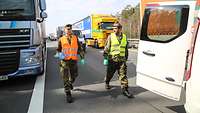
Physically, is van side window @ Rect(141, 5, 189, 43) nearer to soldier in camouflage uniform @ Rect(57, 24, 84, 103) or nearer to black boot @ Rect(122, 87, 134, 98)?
black boot @ Rect(122, 87, 134, 98)

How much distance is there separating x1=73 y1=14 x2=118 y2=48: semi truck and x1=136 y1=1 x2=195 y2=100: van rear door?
21.9 metres

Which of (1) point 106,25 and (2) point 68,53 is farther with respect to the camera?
(1) point 106,25

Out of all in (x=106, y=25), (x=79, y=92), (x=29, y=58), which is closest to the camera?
(x=79, y=92)

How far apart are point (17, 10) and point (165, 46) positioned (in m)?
5.73

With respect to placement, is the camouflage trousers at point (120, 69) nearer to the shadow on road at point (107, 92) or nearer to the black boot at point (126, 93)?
the black boot at point (126, 93)

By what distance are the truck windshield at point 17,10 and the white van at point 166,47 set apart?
4798 millimetres

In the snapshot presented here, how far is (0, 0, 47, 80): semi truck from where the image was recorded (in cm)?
999

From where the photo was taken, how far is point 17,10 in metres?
10.2

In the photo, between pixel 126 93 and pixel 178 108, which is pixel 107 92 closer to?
pixel 126 93

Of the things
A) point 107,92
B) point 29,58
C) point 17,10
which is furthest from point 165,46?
point 17,10

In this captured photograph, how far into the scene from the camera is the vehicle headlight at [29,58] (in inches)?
402

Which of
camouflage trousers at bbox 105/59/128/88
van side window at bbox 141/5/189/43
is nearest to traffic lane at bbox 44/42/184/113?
camouflage trousers at bbox 105/59/128/88

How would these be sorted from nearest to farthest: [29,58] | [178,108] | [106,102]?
[178,108] → [106,102] → [29,58]

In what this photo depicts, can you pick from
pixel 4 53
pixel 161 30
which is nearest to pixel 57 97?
pixel 4 53
